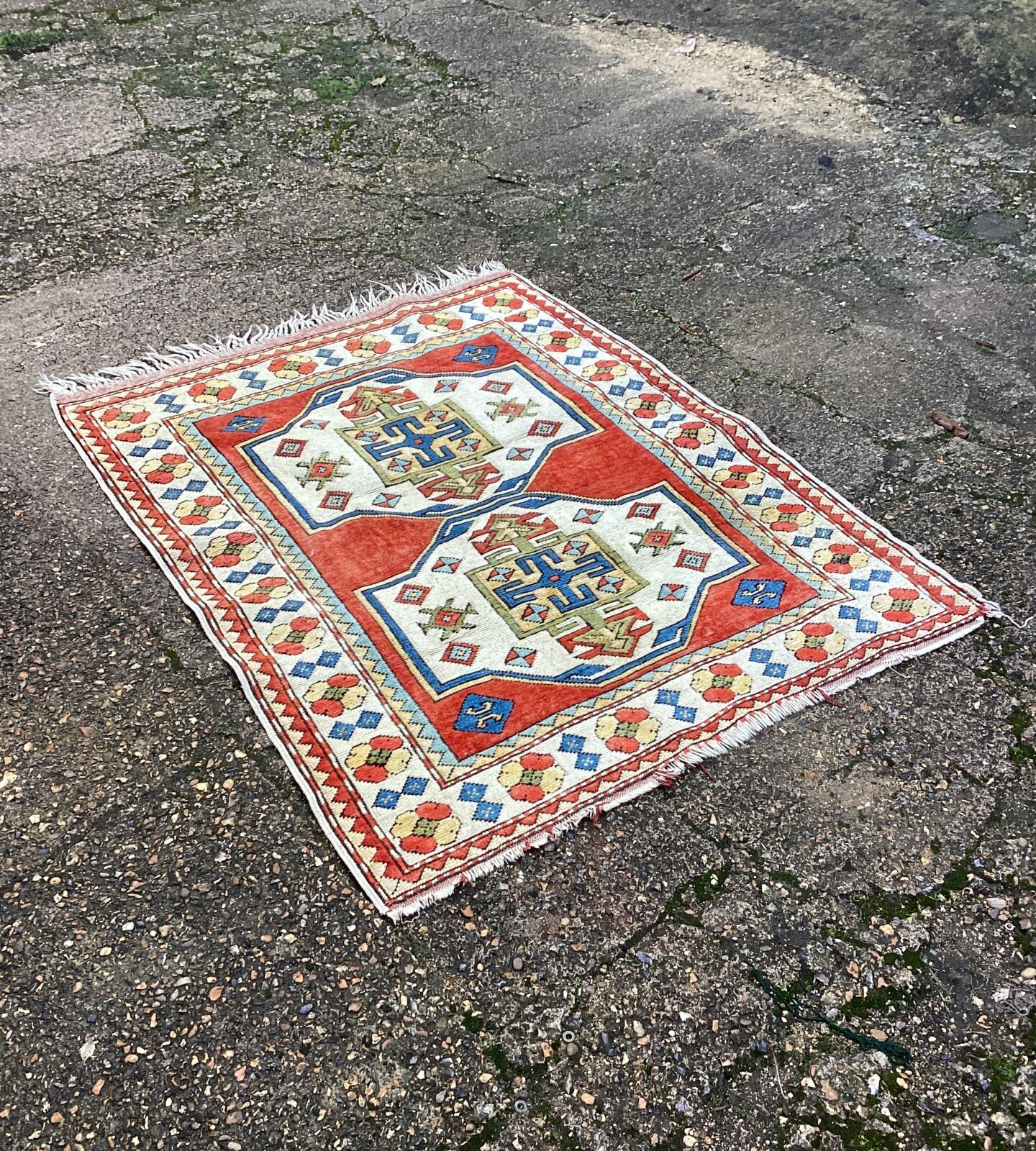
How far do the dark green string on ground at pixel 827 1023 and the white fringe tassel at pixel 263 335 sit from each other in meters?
2.81

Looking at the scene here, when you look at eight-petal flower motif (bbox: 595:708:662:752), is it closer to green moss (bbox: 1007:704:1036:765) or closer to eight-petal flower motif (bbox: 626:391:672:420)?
green moss (bbox: 1007:704:1036:765)

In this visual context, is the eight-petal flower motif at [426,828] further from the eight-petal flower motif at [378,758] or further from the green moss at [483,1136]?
the green moss at [483,1136]

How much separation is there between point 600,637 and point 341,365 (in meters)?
1.60

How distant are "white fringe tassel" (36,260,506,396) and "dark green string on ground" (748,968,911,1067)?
2812 mm

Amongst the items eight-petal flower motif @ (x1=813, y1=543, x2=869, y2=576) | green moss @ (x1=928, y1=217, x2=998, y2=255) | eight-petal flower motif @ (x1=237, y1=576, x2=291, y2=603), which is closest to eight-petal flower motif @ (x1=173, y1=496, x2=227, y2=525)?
eight-petal flower motif @ (x1=237, y1=576, x2=291, y2=603)

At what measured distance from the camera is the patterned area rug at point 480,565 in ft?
8.36

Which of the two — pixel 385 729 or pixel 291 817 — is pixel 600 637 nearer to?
pixel 385 729

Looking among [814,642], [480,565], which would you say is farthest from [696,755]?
[480,565]

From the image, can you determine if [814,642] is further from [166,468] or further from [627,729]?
[166,468]

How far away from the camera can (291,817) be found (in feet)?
8.05

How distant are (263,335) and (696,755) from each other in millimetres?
2367

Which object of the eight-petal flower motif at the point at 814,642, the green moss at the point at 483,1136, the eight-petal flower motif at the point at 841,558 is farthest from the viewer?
the eight-petal flower motif at the point at 841,558

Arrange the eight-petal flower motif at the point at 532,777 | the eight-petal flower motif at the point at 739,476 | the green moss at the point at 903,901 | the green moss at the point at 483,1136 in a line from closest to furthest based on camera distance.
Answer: the green moss at the point at 483,1136 < the green moss at the point at 903,901 < the eight-petal flower motif at the point at 532,777 < the eight-petal flower motif at the point at 739,476

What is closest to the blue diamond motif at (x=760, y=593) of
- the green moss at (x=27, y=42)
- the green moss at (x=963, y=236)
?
the green moss at (x=963, y=236)
